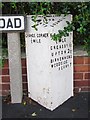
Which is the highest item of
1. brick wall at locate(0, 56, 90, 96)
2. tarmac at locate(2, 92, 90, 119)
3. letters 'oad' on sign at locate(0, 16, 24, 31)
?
letters 'oad' on sign at locate(0, 16, 24, 31)

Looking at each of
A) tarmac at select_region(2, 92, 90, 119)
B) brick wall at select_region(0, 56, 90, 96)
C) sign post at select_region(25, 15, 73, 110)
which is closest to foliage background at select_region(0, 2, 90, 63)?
sign post at select_region(25, 15, 73, 110)

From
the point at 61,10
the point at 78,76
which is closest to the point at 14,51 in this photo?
the point at 61,10

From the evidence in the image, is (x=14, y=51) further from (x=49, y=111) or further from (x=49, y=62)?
(x=49, y=111)

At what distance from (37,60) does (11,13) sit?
70cm

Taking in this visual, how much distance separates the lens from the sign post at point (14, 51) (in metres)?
3.27

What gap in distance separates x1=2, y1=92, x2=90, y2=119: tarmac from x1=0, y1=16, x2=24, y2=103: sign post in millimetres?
132

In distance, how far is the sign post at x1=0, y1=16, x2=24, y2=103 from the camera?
3273 mm

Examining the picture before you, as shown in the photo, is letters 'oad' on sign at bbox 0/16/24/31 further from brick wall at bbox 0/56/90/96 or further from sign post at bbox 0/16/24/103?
brick wall at bbox 0/56/90/96

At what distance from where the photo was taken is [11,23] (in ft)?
10.8

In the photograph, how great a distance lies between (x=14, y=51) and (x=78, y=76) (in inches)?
37.2

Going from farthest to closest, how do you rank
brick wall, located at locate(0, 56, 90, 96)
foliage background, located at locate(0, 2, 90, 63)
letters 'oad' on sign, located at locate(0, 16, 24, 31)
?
brick wall, located at locate(0, 56, 90, 96)
letters 'oad' on sign, located at locate(0, 16, 24, 31)
foliage background, located at locate(0, 2, 90, 63)

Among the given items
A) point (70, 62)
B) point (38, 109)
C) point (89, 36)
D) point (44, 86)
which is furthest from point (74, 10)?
point (38, 109)

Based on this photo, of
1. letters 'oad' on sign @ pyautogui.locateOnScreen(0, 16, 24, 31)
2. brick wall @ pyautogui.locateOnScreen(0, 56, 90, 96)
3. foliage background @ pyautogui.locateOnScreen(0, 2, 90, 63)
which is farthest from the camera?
brick wall @ pyautogui.locateOnScreen(0, 56, 90, 96)

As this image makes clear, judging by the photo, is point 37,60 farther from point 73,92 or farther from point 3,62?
point 73,92
